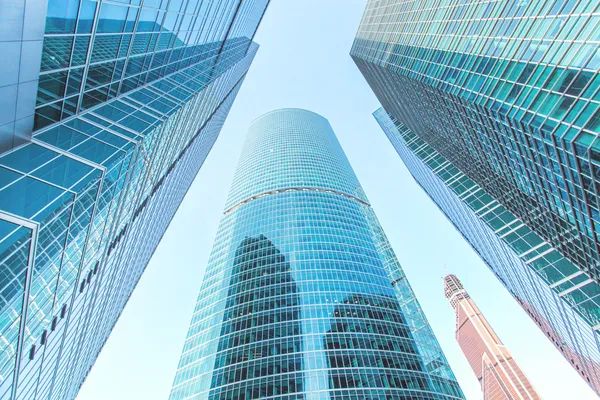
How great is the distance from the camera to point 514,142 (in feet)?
116

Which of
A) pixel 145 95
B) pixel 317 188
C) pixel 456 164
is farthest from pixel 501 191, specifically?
pixel 317 188

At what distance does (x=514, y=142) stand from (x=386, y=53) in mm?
44492

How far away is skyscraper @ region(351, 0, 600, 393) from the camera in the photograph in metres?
25.5

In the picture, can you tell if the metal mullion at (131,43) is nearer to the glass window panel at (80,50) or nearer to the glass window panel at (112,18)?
the glass window panel at (112,18)

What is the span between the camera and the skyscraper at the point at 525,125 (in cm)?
2548

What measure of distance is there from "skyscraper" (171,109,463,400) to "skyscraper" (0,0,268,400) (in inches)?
1310

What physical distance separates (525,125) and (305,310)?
170 feet

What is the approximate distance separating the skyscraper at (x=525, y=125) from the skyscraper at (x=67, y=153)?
3265 centimetres

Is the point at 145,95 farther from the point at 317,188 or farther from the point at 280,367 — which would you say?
the point at 317,188

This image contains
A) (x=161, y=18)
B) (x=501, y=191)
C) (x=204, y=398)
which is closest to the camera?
(x=161, y=18)

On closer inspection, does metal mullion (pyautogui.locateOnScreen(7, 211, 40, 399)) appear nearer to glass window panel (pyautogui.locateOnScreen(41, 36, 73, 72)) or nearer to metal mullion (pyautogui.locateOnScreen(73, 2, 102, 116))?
glass window panel (pyautogui.locateOnScreen(41, 36, 73, 72))

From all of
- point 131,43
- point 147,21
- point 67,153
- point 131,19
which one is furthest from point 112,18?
point 67,153

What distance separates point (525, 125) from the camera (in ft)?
99.9

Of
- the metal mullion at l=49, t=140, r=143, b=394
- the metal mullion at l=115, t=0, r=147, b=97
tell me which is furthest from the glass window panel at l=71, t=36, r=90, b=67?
the metal mullion at l=115, t=0, r=147, b=97
